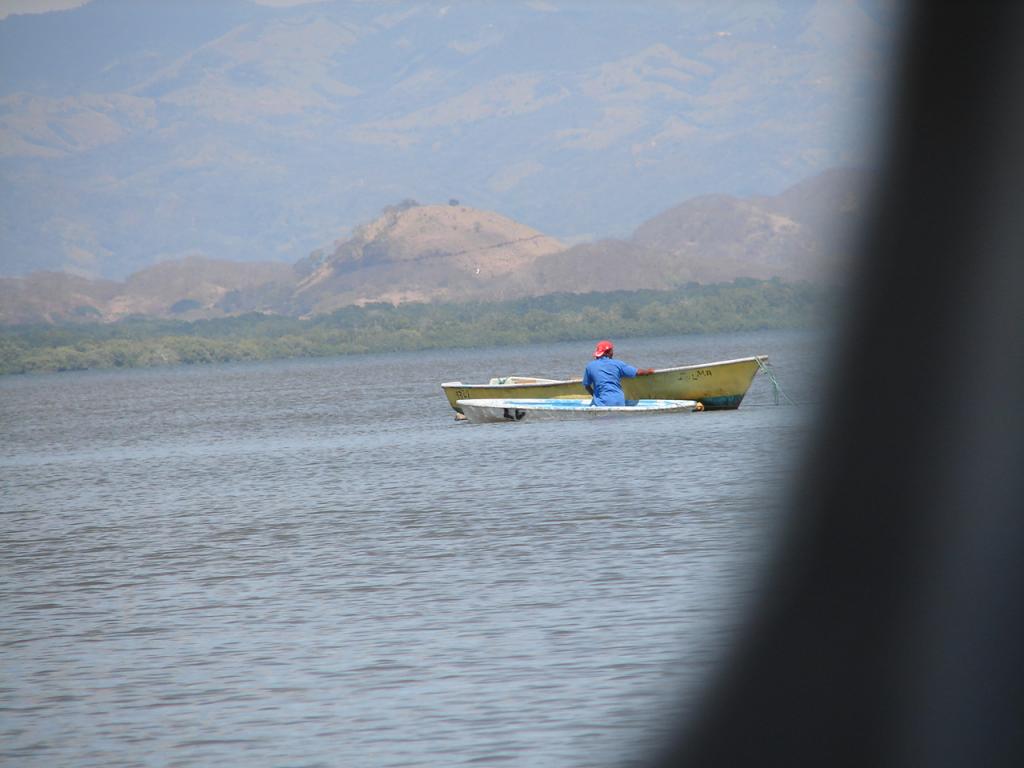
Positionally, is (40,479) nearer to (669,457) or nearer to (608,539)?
(669,457)

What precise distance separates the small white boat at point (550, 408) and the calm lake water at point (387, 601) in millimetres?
880

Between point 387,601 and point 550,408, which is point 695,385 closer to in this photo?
point 550,408

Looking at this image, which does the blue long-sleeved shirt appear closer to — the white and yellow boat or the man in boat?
the man in boat

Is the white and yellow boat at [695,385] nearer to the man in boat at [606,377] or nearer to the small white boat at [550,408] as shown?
the small white boat at [550,408]

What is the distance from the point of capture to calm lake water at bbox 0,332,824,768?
11391 mm

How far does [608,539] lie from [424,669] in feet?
22.2

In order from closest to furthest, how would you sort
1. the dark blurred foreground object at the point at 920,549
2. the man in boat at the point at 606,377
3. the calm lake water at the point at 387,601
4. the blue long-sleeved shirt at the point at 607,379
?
the dark blurred foreground object at the point at 920,549, the calm lake water at the point at 387,601, the man in boat at the point at 606,377, the blue long-sleeved shirt at the point at 607,379

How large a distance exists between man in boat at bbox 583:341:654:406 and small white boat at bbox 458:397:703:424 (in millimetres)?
226

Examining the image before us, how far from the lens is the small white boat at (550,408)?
121 ft

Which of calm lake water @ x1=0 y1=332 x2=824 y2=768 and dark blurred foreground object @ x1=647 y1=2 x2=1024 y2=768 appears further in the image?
calm lake water @ x1=0 y1=332 x2=824 y2=768

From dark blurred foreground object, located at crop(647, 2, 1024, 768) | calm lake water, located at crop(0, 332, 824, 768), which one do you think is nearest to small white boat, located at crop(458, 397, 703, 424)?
calm lake water, located at crop(0, 332, 824, 768)

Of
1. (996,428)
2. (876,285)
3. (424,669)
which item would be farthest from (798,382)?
(424,669)

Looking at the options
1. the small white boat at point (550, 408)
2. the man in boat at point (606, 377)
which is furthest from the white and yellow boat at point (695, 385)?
the man in boat at point (606, 377)

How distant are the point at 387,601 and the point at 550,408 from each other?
23.5 m
